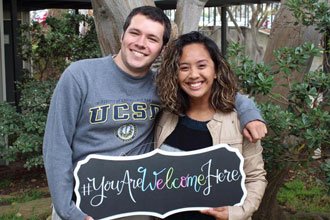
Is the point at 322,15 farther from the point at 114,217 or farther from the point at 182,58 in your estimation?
the point at 114,217

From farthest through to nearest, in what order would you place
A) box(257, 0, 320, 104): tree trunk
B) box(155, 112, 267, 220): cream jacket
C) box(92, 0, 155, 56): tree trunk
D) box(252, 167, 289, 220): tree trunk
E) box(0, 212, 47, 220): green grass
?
1. box(0, 212, 47, 220): green grass
2. box(252, 167, 289, 220): tree trunk
3. box(257, 0, 320, 104): tree trunk
4. box(92, 0, 155, 56): tree trunk
5. box(155, 112, 267, 220): cream jacket

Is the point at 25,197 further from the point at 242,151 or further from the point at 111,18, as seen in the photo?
the point at 242,151

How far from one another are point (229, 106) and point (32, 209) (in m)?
3.89

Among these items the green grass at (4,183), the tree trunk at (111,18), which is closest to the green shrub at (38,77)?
the green grass at (4,183)

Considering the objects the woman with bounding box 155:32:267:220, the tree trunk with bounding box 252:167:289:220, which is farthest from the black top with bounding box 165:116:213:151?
the tree trunk with bounding box 252:167:289:220

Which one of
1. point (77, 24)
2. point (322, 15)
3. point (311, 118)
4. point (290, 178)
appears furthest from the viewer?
point (77, 24)

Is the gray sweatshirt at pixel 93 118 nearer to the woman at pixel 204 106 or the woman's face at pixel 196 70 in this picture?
the woman at pixel 204 106

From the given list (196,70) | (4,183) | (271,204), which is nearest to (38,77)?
(4,183)

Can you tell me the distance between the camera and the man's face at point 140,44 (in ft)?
8.04

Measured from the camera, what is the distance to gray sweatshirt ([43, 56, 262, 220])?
2.35 meters

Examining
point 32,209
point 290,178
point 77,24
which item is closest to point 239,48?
point 32,209

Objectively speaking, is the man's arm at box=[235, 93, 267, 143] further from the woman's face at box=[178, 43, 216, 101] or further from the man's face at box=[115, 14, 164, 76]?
the man's face at box=[115, 14, 164, 76]

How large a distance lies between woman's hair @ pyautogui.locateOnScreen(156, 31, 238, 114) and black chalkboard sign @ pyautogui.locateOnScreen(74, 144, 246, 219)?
0.22m

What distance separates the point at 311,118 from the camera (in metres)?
2.87
